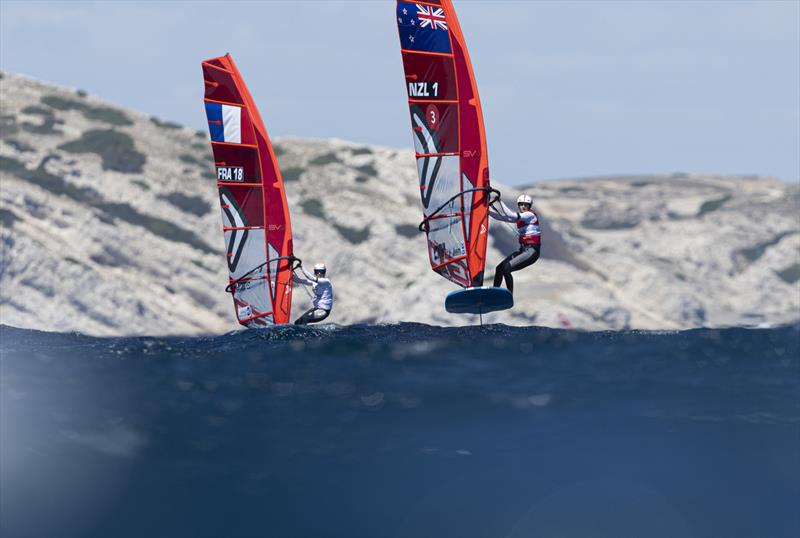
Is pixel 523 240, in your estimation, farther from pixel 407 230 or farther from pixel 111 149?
pixel 111 149

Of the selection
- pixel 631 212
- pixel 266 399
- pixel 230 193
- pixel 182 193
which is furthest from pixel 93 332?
pixel 631 212

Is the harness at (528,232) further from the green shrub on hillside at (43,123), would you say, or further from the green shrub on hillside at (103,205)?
the green shrub on hillside at (43,123)

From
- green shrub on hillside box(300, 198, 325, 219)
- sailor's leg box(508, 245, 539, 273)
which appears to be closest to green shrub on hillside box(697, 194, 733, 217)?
green shrub on hillside box(300, 198, 325, 219)

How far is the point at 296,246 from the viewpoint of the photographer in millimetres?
65438

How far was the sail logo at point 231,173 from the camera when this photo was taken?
27.9 m

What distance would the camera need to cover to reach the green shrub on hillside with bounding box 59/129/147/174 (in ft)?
223

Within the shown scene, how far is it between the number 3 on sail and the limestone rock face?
3322 cm

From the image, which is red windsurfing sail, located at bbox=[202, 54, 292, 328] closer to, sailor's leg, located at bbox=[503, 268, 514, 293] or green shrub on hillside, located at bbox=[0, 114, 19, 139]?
sailor's leg, located at bbox=[503, 268, 514, 293]

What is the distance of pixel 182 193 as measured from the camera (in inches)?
2643

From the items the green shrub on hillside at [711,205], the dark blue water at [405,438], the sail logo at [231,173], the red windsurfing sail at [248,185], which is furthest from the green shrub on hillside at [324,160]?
the dark blue water at [405,438]

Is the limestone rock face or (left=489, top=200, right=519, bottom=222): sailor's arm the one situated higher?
(left=489, top=200, right=519, bottom=222): sailor's arm

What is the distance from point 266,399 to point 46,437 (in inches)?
118

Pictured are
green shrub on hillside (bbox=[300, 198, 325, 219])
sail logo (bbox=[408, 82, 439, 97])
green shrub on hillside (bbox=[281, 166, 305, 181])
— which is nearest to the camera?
sail logo (bbox=[408, 82, 439, 97])

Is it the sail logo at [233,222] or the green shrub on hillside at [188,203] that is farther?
the green shrub on hillside at [188,203]
